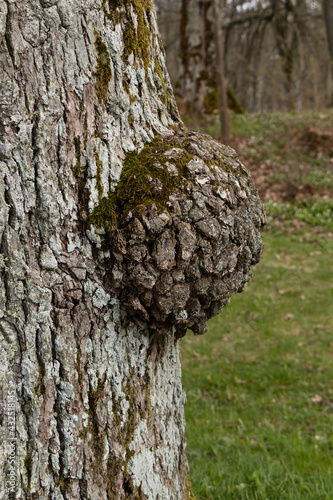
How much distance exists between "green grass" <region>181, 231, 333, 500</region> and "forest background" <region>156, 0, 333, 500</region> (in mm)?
13

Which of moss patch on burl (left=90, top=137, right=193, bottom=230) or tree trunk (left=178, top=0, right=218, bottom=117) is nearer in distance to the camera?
moss patch on burl (left=90, top=137, right=193, bottom=230)

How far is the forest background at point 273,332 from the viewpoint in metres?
3.14

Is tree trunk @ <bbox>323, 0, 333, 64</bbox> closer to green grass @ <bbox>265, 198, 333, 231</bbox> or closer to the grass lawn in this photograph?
green grass @ <bbox>265, 198, 333, 231</bbox>

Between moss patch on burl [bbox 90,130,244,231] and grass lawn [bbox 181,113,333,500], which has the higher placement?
moss patch on burl [bbox 90,130,244,231]

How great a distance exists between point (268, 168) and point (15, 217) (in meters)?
11.9

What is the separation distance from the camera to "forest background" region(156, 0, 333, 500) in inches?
123

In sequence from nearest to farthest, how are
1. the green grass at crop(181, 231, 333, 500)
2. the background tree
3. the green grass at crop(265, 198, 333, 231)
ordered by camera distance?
the green grass at crop(181, 231, 333, 500), the green grass at crop(265, 198, 333, 231), the background tree

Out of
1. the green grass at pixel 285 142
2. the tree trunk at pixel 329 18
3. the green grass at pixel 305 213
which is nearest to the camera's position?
the green grass at pixel 305 213

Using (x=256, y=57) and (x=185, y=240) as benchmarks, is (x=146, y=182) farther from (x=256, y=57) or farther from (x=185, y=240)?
(x=256, y=57)

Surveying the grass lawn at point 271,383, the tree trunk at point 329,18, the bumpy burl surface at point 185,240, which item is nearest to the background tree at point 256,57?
the tree trunk at point 329,18

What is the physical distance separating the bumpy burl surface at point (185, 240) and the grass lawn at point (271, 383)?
1768mm

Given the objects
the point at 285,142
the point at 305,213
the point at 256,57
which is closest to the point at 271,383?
the point at 305,213

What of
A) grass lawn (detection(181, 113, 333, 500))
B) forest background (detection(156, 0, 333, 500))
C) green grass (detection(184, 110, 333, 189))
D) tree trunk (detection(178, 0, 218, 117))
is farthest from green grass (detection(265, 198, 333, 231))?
tree trunk (detection(178, 0, 218, 117))

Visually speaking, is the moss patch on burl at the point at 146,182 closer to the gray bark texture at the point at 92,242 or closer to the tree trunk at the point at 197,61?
the gray bark texture at the point at 92,242
